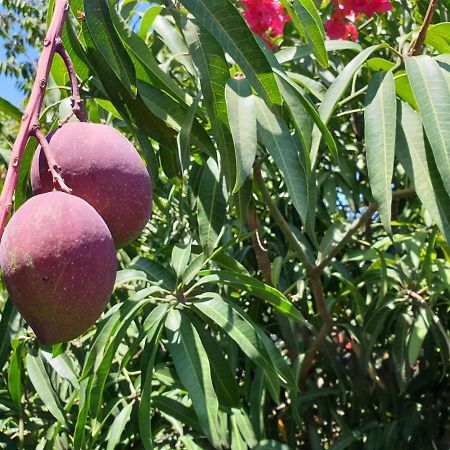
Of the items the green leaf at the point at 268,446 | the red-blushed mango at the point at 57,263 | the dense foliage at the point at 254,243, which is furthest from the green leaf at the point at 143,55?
the green leaf at the point at 268,446

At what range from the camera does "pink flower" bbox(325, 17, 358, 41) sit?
1.88 metres

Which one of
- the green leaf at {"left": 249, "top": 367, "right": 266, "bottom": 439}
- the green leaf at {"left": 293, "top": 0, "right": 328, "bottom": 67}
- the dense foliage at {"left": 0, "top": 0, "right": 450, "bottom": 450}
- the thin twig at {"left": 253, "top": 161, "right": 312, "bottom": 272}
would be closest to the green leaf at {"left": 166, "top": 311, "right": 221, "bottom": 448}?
the dense foliage at {"left": 0, "top": 0, "right": 450, "bottom": 450}

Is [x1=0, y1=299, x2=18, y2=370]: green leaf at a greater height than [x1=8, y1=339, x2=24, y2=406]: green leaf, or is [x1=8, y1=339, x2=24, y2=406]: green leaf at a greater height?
[x1=0, y1=299, x2=18, y2=370]: green leaf

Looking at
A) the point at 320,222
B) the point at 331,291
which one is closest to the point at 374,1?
the point at 320,222

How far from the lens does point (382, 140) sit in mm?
1070

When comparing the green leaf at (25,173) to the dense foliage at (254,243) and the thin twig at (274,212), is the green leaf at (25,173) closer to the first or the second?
the dense foliage at (254,243)

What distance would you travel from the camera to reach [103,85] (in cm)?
99

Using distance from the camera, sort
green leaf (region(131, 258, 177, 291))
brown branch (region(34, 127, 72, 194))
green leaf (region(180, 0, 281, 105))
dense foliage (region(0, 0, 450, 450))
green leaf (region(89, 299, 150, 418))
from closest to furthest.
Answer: brown branch (region(34, 127, 72, 194)) → green leaf (region(180, 0, 281, 105)) → dense foliage (region(0, 0, 450, 450)) → green leaf (region(89, 299, 150, 418)) → green leaf (region(131, 258, 177, 291))

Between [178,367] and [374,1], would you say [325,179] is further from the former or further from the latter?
[178,367]

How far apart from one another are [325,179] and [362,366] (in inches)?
20.0

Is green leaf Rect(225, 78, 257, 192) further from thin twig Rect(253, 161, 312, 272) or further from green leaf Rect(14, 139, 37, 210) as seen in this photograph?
thin twig Rect(253, 161, 312, 272)

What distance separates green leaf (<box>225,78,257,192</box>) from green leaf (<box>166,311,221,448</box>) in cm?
51

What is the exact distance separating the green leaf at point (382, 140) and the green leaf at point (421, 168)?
0.18 ft

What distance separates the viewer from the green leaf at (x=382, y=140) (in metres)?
1.03
